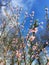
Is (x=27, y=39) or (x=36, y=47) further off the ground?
(x=27, y=39)

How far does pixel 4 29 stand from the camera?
48.4ft

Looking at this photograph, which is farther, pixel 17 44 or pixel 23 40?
pixel 17 44

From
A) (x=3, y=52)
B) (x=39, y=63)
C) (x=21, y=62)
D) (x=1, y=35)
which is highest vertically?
(x=1, y=35)

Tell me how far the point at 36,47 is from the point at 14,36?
224 cm

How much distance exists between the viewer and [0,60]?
15.5m

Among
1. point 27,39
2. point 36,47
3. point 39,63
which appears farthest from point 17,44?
point 39,63

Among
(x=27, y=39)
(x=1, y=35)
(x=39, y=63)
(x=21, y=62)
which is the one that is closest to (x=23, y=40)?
(x=27, y=39)

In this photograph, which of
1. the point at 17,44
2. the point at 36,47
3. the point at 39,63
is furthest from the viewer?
the point at 39,63

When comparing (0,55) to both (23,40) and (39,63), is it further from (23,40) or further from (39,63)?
(39,63)

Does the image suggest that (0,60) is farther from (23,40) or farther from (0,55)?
(23,40)

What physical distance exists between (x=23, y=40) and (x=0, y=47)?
2.06m

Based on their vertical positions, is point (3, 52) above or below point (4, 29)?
below

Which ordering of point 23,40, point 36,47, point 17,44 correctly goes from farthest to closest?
1. point 36,47
2. point 17,44
3. point 23,40

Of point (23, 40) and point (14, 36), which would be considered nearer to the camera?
point (23, 40)
